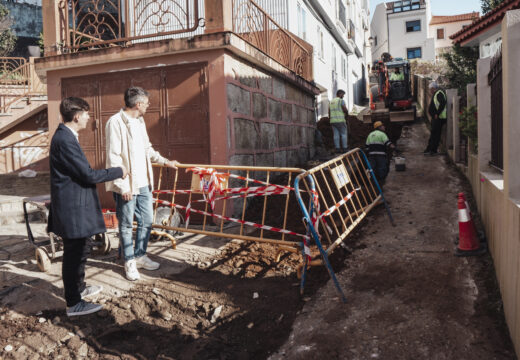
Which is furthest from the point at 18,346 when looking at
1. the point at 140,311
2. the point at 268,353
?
the point at 268,353

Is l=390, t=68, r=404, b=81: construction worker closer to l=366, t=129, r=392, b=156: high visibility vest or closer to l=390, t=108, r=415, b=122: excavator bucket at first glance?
l=390, t=108, r=415, b=122: excavator bucket

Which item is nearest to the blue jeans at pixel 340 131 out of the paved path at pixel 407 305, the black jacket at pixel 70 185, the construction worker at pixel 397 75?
the paved path at pixel 407 305

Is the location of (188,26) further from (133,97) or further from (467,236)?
(467,236)

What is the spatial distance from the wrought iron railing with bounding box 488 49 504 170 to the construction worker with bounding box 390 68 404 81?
17683 mm

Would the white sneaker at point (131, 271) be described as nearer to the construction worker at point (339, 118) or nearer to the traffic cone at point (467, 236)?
the traffic cone at point (467, 236)

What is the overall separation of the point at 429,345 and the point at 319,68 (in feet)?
52.9

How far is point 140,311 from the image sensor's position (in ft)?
13.2

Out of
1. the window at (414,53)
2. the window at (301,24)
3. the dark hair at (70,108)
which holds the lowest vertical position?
the dark hair at (70,108)

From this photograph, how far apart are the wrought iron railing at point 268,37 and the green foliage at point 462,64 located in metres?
7.37

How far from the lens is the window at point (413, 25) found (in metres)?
43.7

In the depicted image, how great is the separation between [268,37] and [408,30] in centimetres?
3961

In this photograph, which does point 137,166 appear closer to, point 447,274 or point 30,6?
point 447,274

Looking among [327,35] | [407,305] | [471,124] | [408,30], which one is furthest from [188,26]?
[408,30]

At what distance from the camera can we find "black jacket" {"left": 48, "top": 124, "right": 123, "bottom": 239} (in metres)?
3.70
